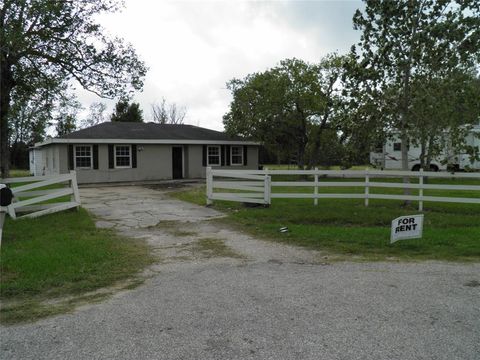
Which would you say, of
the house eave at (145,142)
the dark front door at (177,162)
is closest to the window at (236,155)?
the house eave at (145,142)

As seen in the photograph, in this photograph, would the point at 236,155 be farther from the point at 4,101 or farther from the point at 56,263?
the point at 56,263

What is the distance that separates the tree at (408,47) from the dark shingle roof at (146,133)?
15.7 metres

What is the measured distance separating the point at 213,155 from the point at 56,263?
21577mm

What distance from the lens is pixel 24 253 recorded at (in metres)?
6.95

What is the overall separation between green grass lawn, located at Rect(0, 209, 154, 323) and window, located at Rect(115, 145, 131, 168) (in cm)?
1528

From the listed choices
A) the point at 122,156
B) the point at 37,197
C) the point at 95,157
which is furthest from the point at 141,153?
the point at 37,197

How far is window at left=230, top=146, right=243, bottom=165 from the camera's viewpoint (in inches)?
1116

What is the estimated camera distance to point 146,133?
2672 cm

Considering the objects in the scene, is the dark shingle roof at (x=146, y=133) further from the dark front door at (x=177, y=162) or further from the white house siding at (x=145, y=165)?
the dark front door at (x=177, y=162)

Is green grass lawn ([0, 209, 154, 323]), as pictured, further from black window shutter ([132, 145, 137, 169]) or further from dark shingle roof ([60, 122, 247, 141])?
black window shutter ([132, 145, 137, 169])

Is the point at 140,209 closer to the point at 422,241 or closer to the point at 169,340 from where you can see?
the point at 422,241

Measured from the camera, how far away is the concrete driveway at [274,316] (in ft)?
11.8

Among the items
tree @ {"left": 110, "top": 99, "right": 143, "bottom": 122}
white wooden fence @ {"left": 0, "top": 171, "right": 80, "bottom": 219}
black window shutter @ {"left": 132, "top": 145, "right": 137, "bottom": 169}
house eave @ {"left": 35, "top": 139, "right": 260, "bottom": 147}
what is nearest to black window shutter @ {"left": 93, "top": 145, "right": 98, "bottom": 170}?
house eave @ {"left": 35, "top": 139, "right": 260, "bottom": 147}

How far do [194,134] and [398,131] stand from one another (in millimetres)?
17387
